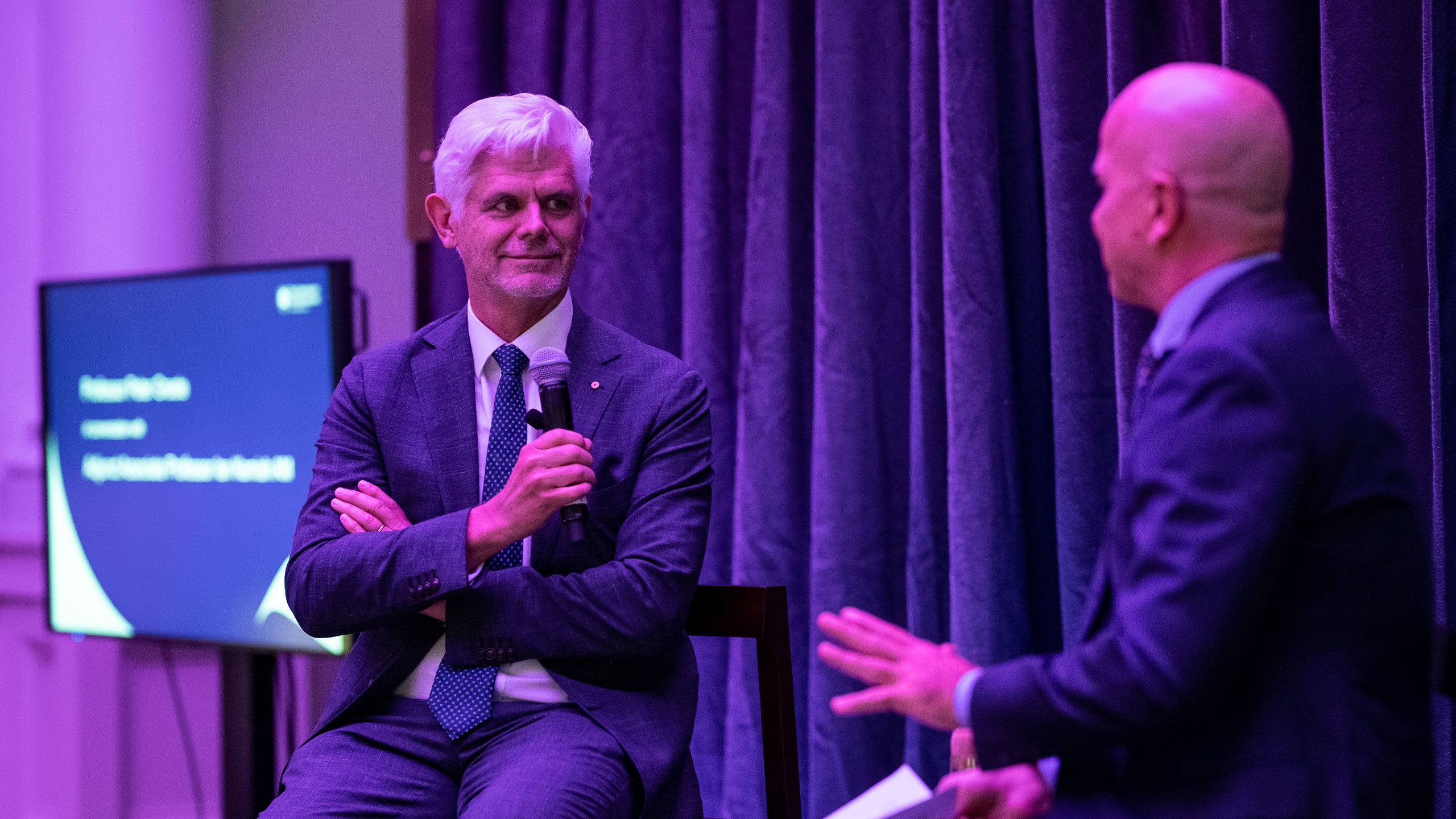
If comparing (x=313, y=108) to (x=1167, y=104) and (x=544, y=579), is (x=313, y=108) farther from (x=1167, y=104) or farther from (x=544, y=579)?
(x=1167, y=104)

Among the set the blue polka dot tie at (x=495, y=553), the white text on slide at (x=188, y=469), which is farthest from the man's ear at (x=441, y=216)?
the white text on slide at (x=188, y=469)

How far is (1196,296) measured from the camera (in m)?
1.12

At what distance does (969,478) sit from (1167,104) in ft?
4.21

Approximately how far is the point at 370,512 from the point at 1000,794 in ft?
3.20

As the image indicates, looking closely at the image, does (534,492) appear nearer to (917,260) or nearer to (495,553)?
(495,553)

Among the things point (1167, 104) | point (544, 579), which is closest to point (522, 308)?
point (544, 579)

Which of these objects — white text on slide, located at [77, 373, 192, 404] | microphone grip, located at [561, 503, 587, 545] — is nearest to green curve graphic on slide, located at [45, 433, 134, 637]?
white text on slide, located at [77, 373, 192, 404]

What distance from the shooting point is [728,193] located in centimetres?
275

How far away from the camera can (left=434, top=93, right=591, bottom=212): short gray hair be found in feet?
6.07

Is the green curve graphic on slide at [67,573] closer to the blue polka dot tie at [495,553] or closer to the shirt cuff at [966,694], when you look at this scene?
the blue polka dot tie at [495,553]

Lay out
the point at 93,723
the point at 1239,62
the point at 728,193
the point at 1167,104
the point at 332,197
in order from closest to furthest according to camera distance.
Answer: the point at 1167,104 < the point at 1239,62 < the point at 728,193 < the point at 93,723 < the point at 332,197

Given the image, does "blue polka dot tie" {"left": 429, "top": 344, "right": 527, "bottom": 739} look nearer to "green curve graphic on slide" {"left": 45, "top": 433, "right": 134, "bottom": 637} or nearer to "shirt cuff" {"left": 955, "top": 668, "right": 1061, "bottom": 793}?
"shirt cuff" {"left": 955, "top": 668, "right": 1061, "bottom": 793}

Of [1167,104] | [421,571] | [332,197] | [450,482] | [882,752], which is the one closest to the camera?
[1167,104]

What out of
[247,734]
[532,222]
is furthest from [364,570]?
[247,734]
